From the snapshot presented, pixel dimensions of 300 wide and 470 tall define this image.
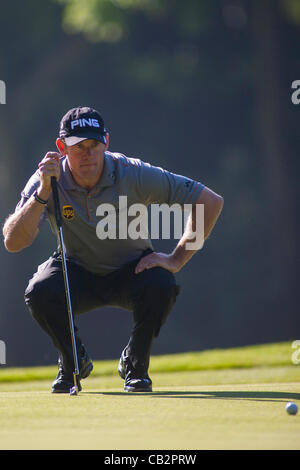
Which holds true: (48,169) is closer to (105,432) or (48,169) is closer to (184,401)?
(184,401)

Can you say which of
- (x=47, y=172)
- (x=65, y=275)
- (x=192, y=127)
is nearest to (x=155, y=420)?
(x=65, y=275)

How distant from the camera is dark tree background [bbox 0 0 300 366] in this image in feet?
56.5

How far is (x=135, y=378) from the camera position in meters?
4.04

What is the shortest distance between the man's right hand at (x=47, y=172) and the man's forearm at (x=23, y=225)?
56 millimetres

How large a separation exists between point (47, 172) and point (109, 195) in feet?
1.29

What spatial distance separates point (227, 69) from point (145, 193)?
14.2 m

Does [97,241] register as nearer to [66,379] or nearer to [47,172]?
[47,172]

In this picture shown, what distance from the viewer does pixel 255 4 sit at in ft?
57.4

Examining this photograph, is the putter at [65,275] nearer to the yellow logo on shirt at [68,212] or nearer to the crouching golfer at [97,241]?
the crouching golfer at [97,241]

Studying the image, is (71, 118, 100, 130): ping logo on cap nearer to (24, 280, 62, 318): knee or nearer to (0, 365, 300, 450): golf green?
(24, 280, 62, 318): knee

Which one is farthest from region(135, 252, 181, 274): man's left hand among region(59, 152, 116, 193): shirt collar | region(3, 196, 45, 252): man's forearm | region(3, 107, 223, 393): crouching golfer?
region(3, 196, 45, 252): man's forearm

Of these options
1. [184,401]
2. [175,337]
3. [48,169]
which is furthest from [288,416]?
[175,337]


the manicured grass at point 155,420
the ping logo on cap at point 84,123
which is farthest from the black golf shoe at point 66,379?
the ping logo on cap at point 84,123

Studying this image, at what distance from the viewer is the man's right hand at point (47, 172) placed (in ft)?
12.9
